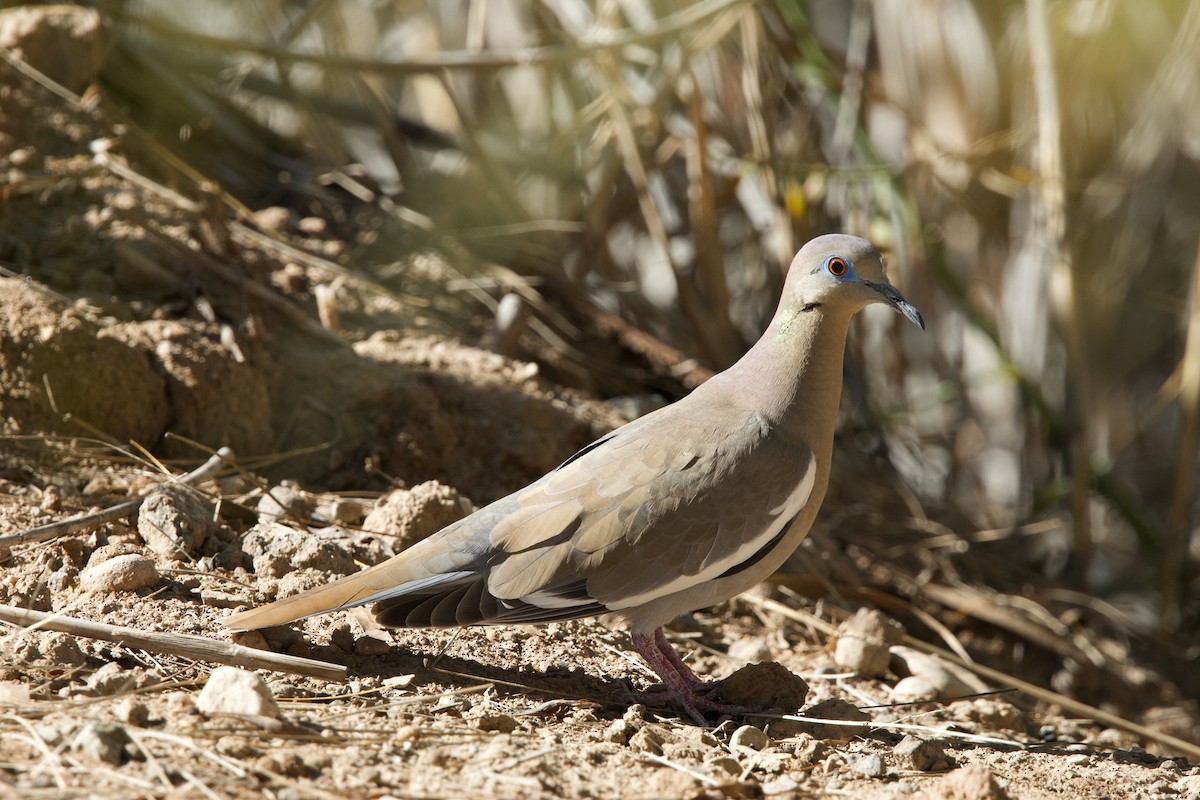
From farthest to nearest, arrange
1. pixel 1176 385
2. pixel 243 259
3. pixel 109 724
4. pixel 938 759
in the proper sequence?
1. pixel 1176 385
2. pixel 243 259
3. pixel 938 759
4. pixel 109 724

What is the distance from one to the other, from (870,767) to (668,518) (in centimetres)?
73

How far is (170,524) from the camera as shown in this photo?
9.78 feet

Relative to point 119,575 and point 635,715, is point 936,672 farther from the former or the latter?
point 119,575

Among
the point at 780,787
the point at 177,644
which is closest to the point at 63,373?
the point at 177,644

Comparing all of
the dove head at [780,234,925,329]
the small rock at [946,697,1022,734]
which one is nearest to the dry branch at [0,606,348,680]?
the dove head at [780,234,925,329]

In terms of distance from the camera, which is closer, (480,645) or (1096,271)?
(480,645)

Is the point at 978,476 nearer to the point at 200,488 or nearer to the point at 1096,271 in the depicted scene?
the point at 1096,271

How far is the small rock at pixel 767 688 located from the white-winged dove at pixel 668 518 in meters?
0.09

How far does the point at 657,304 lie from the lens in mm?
5668

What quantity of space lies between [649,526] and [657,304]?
301cm

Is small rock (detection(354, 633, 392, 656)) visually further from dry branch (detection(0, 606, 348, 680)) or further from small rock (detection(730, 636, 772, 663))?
small rock (detection(730, 636, 772, 663))

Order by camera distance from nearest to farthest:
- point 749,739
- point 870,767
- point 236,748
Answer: point 236,748
point 870,767
point 749,739

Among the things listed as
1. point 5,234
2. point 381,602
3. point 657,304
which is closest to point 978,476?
point 657,304

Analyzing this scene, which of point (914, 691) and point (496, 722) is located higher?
point (496, 722)
